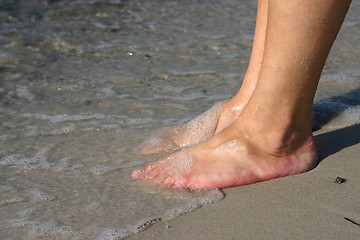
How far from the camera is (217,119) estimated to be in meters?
2.95

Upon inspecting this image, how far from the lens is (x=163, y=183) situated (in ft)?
8.17

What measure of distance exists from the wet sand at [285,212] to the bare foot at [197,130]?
0.54m

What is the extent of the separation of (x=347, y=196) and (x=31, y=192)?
1.16 meters

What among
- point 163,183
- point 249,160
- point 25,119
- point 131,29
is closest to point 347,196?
point 249,160

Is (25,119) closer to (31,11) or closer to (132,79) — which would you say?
(132,79)

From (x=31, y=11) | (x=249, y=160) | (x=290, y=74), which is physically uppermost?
(x=290, y=74)

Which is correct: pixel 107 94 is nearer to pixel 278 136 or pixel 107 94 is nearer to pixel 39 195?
pixel 39 195

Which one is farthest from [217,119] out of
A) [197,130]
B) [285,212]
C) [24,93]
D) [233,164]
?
[24,93]

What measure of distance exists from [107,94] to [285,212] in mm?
1791

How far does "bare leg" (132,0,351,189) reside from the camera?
222 cm

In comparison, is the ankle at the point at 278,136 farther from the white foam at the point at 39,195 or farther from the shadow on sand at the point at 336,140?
the white foam at the point at 39,195

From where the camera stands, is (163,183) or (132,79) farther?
(132,79)

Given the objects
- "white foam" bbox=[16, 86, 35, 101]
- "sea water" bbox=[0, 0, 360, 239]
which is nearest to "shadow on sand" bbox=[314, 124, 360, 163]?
"sea water" bbox=[0, 0, 360, 239]

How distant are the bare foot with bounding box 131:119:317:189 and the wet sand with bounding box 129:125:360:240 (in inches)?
1.4
